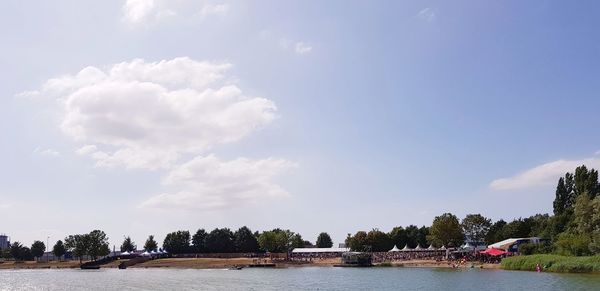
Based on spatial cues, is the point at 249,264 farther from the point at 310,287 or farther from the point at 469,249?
the point at 310,287

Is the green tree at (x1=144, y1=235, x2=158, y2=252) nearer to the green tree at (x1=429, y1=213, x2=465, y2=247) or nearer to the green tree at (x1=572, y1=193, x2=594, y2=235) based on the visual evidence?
the green tree at (x1=429, y1=213, x2=465, y2=247)

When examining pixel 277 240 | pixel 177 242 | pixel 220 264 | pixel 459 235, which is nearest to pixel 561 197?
pixel 459 235

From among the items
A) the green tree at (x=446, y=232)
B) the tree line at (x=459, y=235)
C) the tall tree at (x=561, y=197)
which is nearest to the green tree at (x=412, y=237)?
the tree line at (x=459, y=235)

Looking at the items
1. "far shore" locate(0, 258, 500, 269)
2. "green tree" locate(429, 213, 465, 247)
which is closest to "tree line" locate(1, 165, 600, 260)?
"green tree" locate(429, 213, 465, 247)

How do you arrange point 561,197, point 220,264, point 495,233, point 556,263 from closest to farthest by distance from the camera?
point 556,263 → point 561,197 → point 220,264 → point 495,233

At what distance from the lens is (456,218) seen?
133m

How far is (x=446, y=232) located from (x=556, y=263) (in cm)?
5404

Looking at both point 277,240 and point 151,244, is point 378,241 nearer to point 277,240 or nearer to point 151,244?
point 277,240

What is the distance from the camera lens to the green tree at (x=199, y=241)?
604 feet

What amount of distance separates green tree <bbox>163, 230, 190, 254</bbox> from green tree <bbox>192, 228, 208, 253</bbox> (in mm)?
2446

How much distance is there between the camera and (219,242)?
18288cm

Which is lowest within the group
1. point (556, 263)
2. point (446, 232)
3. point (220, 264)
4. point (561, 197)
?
point (556, 263)

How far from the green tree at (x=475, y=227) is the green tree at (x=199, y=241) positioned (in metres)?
84.2

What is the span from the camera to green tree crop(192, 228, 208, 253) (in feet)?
604
